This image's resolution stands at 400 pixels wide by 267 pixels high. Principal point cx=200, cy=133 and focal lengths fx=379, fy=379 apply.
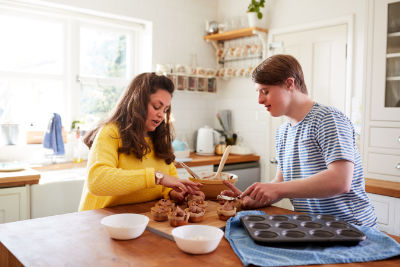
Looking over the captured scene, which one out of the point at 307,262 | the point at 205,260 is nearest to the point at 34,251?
the point at 205,260

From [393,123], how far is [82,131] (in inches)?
102

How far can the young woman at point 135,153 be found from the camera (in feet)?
5.34

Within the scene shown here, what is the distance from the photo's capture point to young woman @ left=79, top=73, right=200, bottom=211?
163 cm

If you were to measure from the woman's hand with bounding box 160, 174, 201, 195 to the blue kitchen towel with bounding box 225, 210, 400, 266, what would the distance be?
46cm

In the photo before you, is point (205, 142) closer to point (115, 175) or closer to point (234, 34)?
point (234, 34)

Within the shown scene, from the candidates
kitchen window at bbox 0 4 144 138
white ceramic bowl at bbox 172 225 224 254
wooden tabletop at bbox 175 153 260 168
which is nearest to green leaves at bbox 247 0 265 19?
kitchen window at bbox 0 4 144 138

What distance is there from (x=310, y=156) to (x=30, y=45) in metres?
2.81

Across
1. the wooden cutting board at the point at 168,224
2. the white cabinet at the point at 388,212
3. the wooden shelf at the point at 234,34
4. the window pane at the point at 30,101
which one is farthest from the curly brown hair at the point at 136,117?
the wooden shelf at the point at 234,34

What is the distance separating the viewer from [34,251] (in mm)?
1136

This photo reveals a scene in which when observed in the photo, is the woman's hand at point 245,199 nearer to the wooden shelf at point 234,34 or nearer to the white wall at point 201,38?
the white wall at point 201,38

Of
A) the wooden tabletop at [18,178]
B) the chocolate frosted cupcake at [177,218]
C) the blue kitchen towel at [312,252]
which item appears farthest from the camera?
the wooden tabletop at [18,178]

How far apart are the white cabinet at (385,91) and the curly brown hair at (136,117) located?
1.63m

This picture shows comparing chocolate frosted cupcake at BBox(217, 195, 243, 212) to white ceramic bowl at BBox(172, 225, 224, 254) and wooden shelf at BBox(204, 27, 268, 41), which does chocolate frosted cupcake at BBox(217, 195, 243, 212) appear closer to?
Answer: white ceramic bowl at BBox(172, 225, 224, 254)

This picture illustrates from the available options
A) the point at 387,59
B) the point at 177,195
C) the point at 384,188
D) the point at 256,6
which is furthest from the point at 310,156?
the point at 256,6
